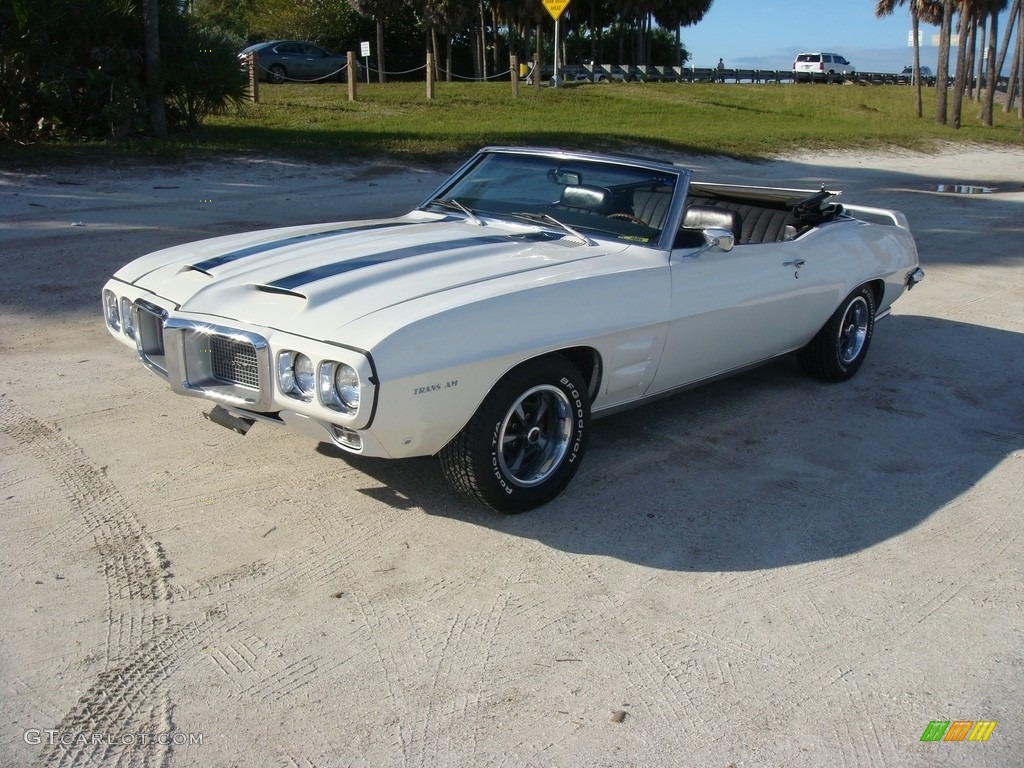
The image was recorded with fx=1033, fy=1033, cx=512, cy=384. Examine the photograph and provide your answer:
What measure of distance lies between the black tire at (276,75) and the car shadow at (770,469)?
89.7ft

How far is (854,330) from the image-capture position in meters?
6.61

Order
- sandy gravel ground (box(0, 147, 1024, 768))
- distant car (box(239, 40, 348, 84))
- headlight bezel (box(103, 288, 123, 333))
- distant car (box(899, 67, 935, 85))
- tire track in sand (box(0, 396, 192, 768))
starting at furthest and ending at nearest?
distant car (box(899, 67, 935, 85)) → distant car (box(239, 40, 348, 84)) → headlight bezel (box(103, 288, 123, 333)) → sandy gravel ground (box(0, 147, 1024, 768)) → tire track in sand (box(0, 396, 192, 768))

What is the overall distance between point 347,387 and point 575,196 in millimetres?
2141

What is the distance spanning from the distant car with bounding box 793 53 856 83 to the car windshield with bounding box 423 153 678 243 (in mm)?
51937

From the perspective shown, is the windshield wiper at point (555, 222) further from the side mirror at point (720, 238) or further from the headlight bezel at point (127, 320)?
the headlight bezel at point (127, 320)

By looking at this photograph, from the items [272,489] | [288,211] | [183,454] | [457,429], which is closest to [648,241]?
[457,429]

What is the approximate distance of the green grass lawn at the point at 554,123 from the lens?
16484 mm

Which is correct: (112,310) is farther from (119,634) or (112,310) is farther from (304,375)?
(119,634)

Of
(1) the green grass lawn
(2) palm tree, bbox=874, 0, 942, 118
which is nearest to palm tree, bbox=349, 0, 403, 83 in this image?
(1) the green grass lawn

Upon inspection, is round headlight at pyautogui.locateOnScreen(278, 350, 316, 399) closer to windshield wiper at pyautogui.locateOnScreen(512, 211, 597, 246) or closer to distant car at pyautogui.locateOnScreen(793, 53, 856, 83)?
windshield wiper at pyautogui.locateOnScreen(512, 211, 597, 246)

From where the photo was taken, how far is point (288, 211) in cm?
1195

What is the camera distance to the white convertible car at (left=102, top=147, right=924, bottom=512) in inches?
152

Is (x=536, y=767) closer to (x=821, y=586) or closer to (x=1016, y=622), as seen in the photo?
(x=821, y=586)

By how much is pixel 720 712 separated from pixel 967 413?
12.0 ft
